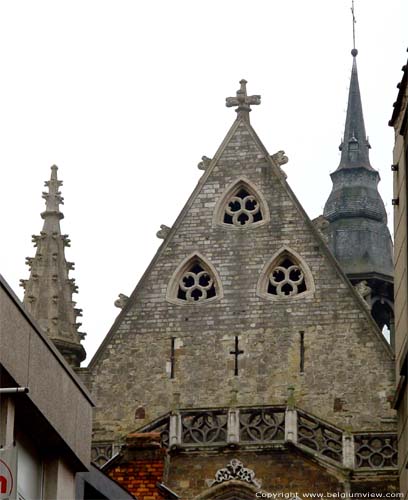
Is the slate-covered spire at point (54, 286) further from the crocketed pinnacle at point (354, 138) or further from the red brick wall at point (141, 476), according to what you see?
the red brick wall at point (141, 476)

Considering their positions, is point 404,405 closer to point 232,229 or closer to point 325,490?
point 325,490

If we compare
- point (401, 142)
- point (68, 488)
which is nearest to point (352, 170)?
point (401, 142)

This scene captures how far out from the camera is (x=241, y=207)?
40.3 metres

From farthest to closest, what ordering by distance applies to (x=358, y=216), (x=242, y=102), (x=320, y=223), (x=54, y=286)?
(x=358, y=216), (x=242, y=102), (x=320, y=223), (x=54, y=286)

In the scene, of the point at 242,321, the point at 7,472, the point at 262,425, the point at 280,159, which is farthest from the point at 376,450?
the point at 7,472

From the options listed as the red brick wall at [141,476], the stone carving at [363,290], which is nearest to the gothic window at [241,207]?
the stone carving at [363,290]

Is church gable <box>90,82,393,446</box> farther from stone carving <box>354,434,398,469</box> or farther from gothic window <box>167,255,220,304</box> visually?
stone carving <box>354,434,398,469</box>

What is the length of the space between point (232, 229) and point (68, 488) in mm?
17836

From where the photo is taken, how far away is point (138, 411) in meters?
38.7

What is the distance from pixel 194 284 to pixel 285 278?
1529mm

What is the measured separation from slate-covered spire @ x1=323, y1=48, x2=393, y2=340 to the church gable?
4.92m

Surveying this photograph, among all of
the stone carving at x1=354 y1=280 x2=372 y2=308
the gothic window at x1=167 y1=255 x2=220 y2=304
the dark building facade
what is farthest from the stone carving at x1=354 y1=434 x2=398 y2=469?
the dark building facade

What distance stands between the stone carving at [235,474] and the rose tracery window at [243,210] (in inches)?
183

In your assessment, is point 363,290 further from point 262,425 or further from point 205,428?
point 205,428
